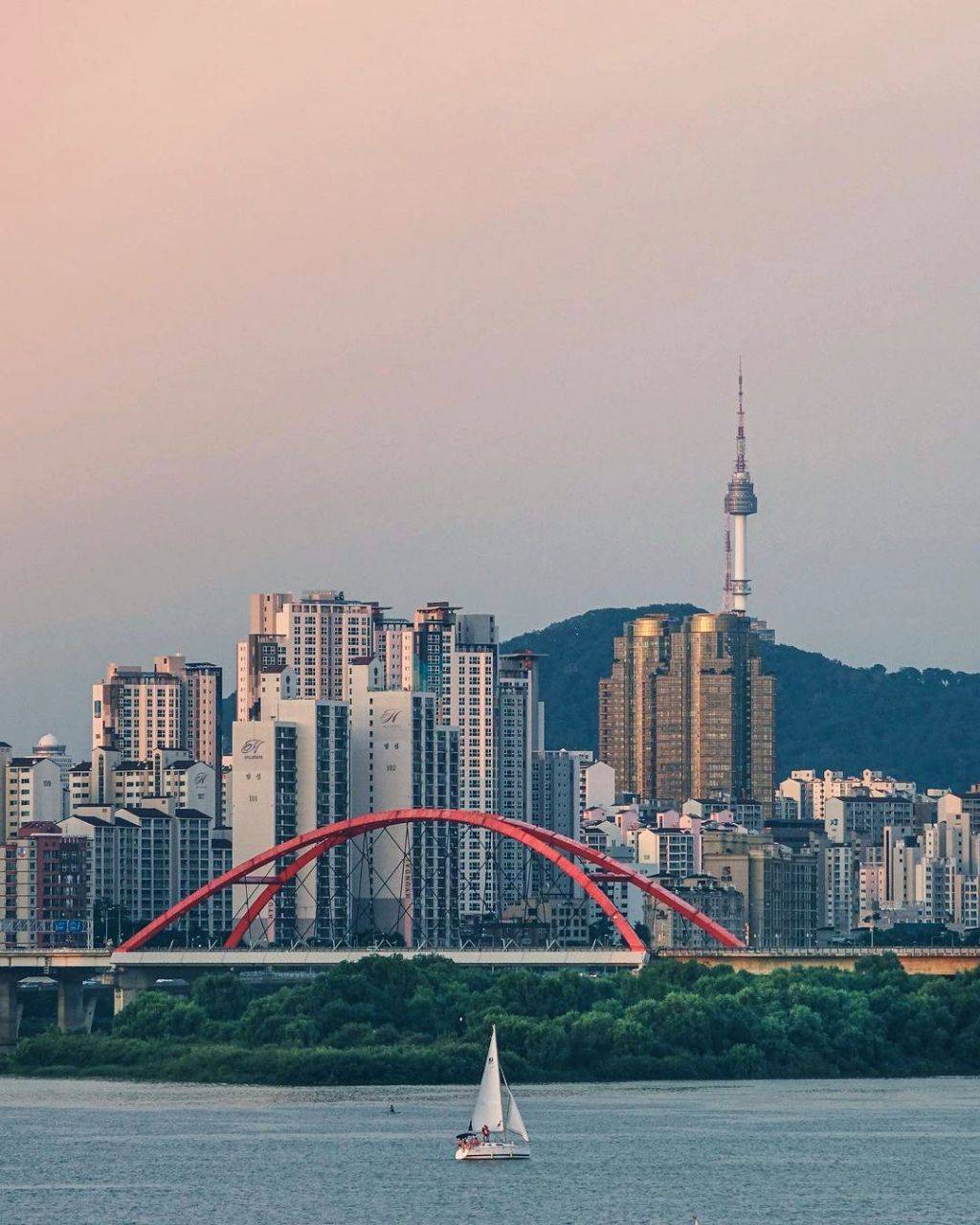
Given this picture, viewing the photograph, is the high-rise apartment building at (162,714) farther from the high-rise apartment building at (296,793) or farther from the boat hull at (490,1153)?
the boat hull at (490,1153)

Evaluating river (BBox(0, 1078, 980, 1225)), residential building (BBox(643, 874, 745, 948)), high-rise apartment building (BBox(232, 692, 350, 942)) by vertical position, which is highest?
high-rise apartment building (BBox(232, 692, 350, 942))

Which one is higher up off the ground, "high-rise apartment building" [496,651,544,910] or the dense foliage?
"high-rise apartment building" [496,651,544,910]

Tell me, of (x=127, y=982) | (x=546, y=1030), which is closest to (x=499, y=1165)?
(x=546, y=1030)

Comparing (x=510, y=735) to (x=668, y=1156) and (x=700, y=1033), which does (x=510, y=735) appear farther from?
(x=668, y=1156)

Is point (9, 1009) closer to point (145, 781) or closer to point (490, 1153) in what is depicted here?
point (490, 1153)

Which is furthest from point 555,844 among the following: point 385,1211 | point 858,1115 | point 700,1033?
point 385,1211

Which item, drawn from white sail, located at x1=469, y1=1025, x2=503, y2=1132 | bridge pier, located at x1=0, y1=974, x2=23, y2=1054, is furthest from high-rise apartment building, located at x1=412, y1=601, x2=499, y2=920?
white sail, located at x1=469, y1=1025, x2=503, y2=1132

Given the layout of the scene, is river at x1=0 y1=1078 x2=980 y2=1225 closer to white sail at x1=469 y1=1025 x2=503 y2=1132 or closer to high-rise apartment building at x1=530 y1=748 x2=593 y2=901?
white sail at x1=469 y1=1025 x2=503 y2=1132
